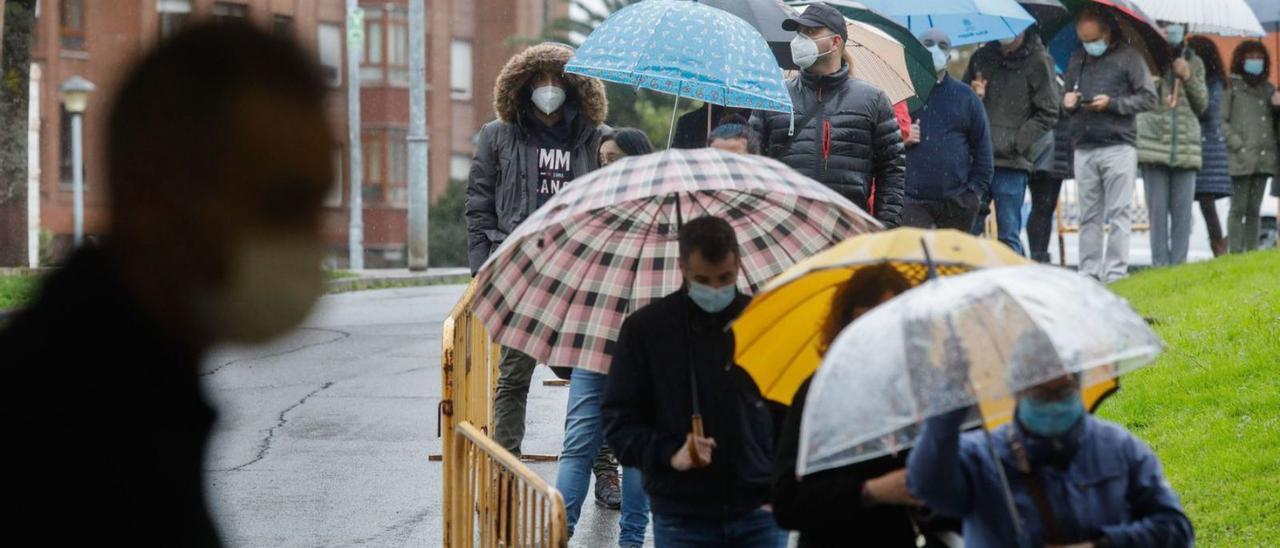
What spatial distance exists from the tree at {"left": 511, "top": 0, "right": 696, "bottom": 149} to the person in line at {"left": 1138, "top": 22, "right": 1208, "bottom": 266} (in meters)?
31.9

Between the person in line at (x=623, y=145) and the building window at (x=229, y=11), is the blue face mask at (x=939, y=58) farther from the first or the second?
the building window at (x=229, y=11)

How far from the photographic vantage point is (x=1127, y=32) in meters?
12.9

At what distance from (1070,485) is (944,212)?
682 centimetres

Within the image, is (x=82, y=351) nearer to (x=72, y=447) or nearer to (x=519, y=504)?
(x=72, y=447)

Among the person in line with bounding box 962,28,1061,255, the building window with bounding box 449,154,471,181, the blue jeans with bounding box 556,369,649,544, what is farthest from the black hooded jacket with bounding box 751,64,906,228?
the building window with bounding box 449,154,471,181

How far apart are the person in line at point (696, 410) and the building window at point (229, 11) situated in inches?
98.5

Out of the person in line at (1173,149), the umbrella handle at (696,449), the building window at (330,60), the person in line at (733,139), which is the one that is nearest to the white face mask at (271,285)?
the building window at (330,60)

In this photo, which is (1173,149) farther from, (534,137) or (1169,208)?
(534,137)

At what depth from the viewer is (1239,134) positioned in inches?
622

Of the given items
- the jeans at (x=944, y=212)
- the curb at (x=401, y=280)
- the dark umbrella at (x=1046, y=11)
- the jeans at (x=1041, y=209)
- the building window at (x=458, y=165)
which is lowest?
the curb at (x=401, y=280)

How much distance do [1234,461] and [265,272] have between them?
605cm

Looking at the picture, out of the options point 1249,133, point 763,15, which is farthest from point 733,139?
point 1249,133

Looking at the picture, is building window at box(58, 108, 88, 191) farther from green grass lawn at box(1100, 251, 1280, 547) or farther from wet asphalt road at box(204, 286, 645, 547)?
green grass lawn at box(1100, 251, 1280, 547)

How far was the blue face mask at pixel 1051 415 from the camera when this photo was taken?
355 centimetres
